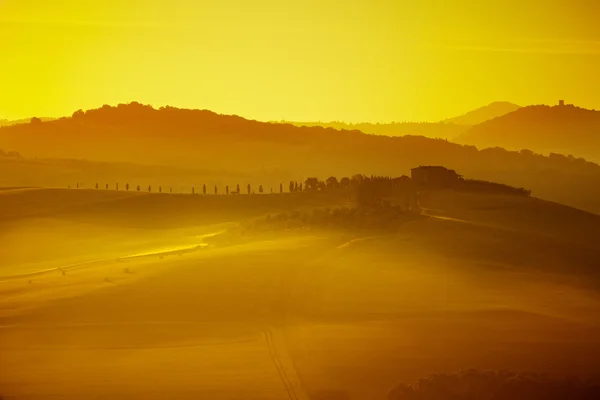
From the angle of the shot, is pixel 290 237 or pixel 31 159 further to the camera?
pixel 31 159

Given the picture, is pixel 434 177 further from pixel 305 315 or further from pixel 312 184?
pixel 305 315

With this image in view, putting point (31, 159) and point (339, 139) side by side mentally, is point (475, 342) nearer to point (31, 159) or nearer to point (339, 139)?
point (31, 159)

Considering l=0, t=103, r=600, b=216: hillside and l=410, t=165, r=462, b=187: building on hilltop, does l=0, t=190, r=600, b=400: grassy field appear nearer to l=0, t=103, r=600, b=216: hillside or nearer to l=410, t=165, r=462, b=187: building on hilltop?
l=410, t=165, r=462, b=187: building on hilltop

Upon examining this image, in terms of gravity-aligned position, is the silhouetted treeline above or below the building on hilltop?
below

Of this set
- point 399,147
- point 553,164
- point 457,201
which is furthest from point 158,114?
point 457,201

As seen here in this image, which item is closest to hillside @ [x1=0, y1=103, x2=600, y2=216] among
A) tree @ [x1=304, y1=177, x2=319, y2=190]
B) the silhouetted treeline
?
tree @ [x1=304, y1=177, x2=319, y2=190]

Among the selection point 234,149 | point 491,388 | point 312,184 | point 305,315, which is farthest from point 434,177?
point 234,149
